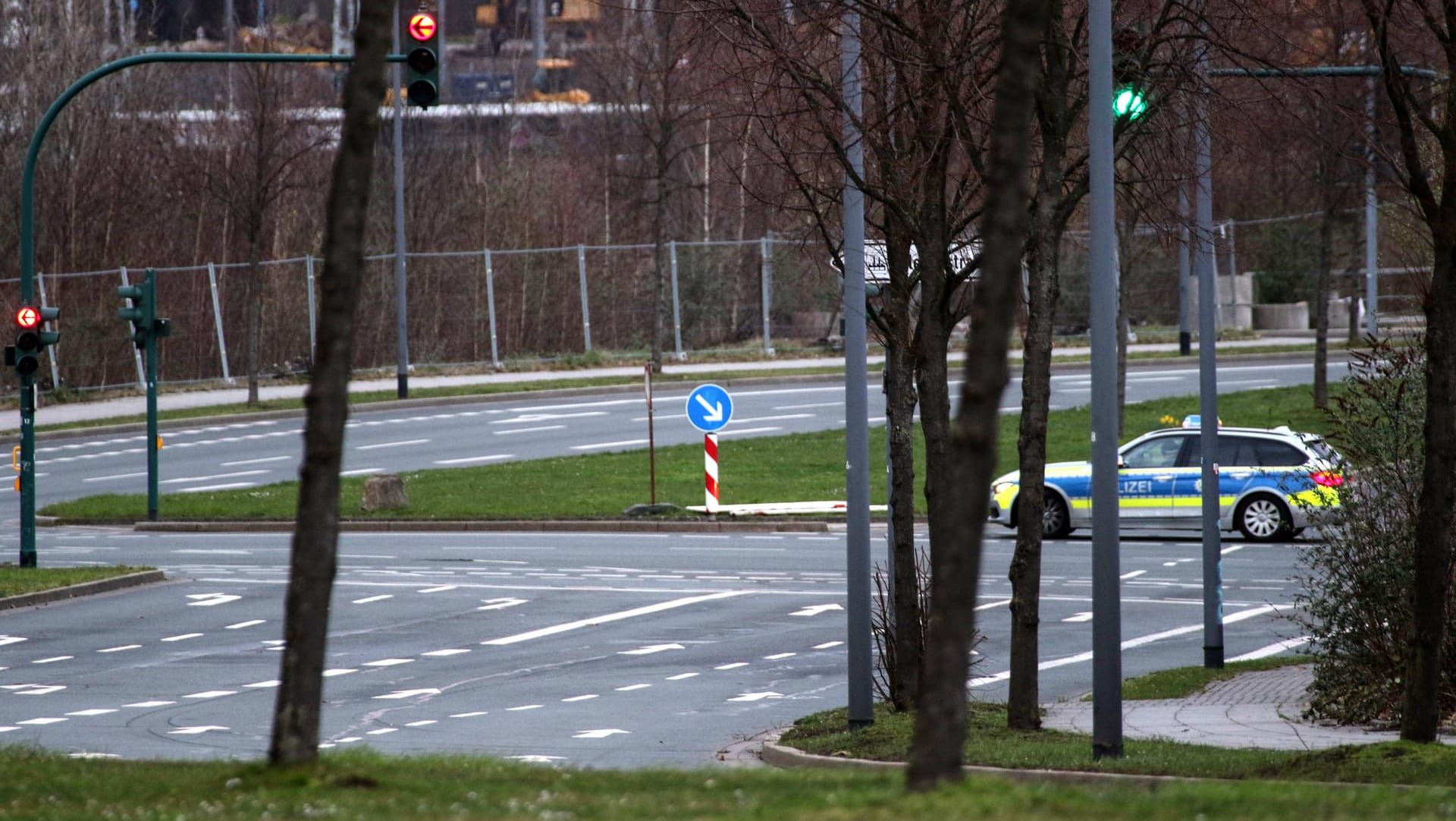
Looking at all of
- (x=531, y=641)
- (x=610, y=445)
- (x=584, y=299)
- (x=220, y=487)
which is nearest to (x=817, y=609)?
(x=531, y=641)

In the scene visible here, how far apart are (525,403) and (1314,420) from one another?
1720 cm

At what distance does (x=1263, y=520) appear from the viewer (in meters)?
25.7

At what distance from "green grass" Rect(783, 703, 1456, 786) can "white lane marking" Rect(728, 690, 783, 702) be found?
1.42 m

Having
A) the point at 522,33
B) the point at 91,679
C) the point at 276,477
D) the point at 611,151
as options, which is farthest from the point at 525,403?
the point at 522,33

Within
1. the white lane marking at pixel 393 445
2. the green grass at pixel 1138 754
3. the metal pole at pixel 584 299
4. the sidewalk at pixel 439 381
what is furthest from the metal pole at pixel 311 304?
the green grass at pixel 1138 754

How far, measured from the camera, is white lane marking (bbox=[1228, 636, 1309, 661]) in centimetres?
1669

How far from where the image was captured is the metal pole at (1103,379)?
35.7ft

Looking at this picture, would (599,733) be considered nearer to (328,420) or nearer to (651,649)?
(651,649)

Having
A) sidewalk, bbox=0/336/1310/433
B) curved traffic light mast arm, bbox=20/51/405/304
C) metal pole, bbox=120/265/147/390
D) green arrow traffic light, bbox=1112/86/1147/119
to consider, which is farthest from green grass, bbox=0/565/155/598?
metal pole, bbox=120/265/147/390

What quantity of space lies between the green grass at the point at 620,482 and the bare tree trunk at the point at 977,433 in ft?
73.5

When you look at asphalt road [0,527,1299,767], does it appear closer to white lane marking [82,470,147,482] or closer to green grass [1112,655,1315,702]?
green grass [1112,655,1315,702]

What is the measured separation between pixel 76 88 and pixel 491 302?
26.5 metres

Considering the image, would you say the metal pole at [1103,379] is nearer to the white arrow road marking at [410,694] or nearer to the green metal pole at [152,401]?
the white arrow road marking at [410,694]

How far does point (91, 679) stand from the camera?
15594 millimetres
